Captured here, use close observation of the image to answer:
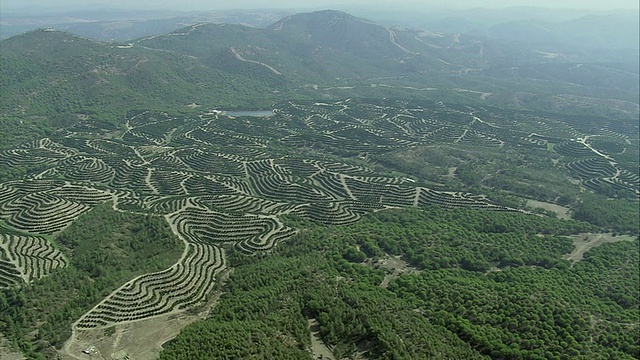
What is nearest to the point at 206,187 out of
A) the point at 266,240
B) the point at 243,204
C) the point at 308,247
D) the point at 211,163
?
the point at 243,204

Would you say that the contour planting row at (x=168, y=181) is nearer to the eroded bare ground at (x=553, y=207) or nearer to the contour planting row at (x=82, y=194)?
the contour planting row at (x=82, y=194)

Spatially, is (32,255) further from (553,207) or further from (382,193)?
(553,207)

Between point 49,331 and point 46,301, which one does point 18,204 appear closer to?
point 46,301

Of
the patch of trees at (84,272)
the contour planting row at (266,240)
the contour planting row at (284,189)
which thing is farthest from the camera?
the contour planting row at (284,189)

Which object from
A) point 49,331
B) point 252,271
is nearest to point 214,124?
point 252,271

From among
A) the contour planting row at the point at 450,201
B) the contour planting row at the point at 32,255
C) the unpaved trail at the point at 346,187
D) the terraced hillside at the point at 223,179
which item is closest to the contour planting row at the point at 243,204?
the terraced hillside at the point at 223,179
